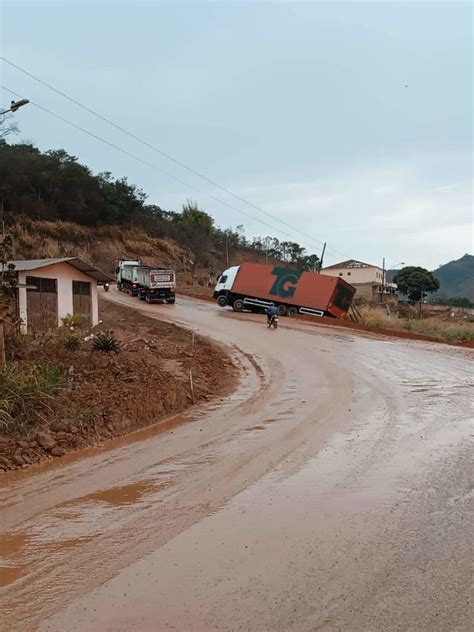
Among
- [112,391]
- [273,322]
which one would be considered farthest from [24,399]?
[273,322]

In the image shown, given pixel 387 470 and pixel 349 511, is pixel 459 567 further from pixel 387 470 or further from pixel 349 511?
pixel 387 470

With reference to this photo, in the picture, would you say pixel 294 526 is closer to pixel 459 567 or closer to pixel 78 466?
pixel 459 567

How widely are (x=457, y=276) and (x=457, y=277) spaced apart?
0.72m

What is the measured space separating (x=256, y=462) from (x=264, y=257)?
98536 millimetres

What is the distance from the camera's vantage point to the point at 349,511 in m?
6.78

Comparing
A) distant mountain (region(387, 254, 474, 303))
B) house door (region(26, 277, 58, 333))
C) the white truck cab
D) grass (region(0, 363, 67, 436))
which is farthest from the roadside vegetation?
distant mountain (region(387, 254, 474, 303))

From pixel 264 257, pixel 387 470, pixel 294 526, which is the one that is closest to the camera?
pixel 294 526

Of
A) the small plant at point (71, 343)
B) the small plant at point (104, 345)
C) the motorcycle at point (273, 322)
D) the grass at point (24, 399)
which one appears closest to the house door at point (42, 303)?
the small plant at point (71, 343)

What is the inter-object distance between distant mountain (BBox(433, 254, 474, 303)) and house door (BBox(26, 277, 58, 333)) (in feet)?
416

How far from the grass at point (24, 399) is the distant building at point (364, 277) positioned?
7678cm

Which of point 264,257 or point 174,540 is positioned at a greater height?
point 264,257

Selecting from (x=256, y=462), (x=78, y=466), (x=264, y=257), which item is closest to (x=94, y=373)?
(x=78, y=466)

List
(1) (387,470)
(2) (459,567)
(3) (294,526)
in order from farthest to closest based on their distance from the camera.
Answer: (1) (387,470) → (3) (294,526) → (2) (459,567)

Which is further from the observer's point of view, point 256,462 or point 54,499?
point 256,462
